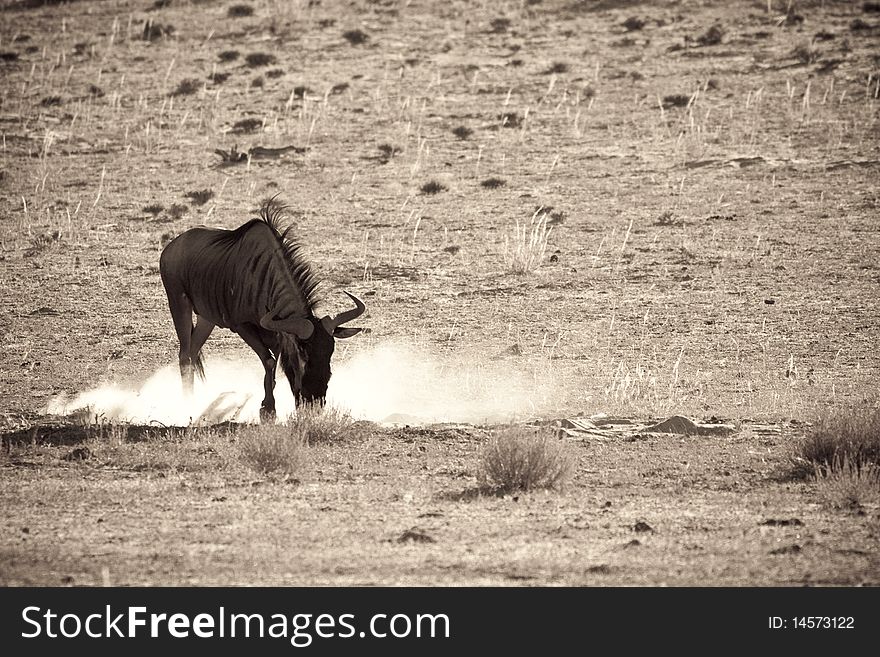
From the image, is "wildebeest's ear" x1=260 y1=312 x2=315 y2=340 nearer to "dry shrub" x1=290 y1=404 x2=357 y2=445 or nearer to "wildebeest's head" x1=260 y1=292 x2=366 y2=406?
"wildebeest's head" x1=260 y1=292 x2=366 y2=406

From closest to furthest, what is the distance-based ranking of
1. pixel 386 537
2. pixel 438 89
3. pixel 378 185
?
pixel 386 537, pixel 378 185, pixel 438 89

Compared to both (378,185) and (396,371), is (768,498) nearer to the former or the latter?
(396,371)

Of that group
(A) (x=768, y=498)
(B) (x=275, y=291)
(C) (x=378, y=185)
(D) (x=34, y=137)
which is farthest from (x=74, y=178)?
(A) (x=768, y=498)

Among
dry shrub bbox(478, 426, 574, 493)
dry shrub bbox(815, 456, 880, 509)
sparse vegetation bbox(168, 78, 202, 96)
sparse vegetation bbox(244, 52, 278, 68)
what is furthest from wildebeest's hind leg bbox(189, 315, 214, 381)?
sparse vegetation bbox(244, 52, 278, 68)

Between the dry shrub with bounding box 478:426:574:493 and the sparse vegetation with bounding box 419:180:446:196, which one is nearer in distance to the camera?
the dry shrub with bounding box 478:426:574:493

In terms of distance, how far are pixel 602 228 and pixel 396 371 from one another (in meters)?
6.23

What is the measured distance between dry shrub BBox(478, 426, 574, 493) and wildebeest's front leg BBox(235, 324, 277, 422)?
240cm

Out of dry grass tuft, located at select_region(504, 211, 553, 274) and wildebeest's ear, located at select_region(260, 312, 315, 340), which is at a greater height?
dry grass tuft, located at select_region(504, 211, 553, 274)

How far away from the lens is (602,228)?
19.3 m

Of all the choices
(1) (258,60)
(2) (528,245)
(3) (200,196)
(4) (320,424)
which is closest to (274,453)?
(4) (320,424)

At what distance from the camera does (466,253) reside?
18.4m

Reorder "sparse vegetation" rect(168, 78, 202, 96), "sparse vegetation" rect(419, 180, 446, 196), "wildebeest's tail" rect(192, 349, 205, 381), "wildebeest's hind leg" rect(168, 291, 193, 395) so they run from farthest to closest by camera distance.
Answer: "sparse vegetation" rect(168, 78, 202, 96), "sparse vegetation" rect(419, 180, 446, 196), "wildebeest's tail" rect(192, 349, 205, 381), "wildebeest's hind leg" rect(168, 291, 193, 395)

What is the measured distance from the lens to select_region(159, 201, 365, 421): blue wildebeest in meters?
10.8

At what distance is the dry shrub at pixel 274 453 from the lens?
9.73m
